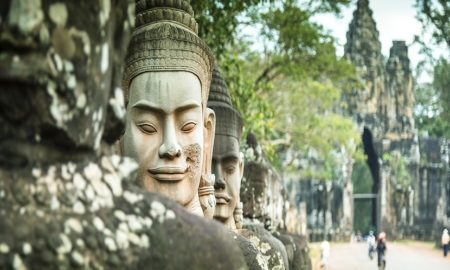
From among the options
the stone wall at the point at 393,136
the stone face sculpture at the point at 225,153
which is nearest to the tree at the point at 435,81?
the stone wall at the point at 393,136

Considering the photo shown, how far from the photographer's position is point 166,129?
323cm

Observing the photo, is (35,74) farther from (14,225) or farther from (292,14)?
(292,14)

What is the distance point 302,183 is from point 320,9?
65.4 ft

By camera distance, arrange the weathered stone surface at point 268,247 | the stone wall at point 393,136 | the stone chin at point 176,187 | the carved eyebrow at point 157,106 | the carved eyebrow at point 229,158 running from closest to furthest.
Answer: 1. the carved eyebrow at point 157,106
2. the stone chin at point 176,187
3. the weathered stone surface at point 268,247
4. the carved eyebrow at point 229,158
5. the stone wall at point 393,136

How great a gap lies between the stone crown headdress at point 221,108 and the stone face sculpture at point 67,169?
3.29 m

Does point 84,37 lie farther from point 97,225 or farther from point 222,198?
point 222,198

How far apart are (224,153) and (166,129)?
184 centimetres

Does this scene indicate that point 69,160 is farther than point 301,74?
No

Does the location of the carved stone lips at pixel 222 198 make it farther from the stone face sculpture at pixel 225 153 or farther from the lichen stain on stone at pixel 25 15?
the lichen stain on stone at pixel 25 15

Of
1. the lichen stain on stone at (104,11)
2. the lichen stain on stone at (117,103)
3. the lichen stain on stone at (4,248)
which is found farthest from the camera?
the lichen stain on stone at (117,103)

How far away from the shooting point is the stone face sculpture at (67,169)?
1.41 metres

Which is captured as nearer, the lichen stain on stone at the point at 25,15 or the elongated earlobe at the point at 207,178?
the lichen stain on stone at the point at 25,15

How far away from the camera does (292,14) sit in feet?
52.5

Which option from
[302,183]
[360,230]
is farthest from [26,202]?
[360,230]
